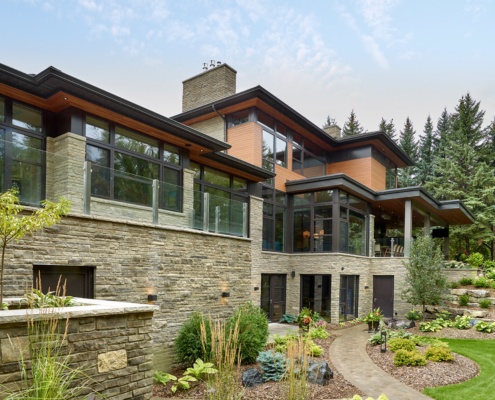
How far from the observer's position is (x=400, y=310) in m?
17.7

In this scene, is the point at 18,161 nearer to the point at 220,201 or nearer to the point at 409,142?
the point at 220,201

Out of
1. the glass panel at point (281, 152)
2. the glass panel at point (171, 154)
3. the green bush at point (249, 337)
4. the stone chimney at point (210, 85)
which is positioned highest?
the stone chimney at point (210, 85)

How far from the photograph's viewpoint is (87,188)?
307 inches

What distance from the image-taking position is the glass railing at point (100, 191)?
6.95 m

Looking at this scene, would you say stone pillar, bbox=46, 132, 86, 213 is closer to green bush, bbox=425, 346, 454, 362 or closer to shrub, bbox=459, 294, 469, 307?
green bush, bbox=425, 346, 454, 362

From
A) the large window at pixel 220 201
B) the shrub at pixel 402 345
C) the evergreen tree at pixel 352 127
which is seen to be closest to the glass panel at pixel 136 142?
the large window at pixel 220 201

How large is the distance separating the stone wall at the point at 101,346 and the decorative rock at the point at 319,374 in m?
3.48

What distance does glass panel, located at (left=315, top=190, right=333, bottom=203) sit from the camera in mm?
17188

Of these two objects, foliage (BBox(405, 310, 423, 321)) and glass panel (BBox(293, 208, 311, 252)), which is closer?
foliage (BBox(405, 310, 423, 321))

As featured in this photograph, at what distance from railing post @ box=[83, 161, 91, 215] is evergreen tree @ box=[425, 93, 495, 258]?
27.9 metres

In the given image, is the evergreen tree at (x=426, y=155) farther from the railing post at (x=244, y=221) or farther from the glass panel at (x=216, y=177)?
the railing post at (x=244, y=221)

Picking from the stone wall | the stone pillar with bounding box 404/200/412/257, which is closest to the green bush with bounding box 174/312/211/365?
the stone wall

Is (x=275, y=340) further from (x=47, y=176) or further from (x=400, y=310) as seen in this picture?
(x=400, y=310)

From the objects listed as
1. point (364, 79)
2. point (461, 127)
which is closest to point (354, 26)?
point (364, 79)
